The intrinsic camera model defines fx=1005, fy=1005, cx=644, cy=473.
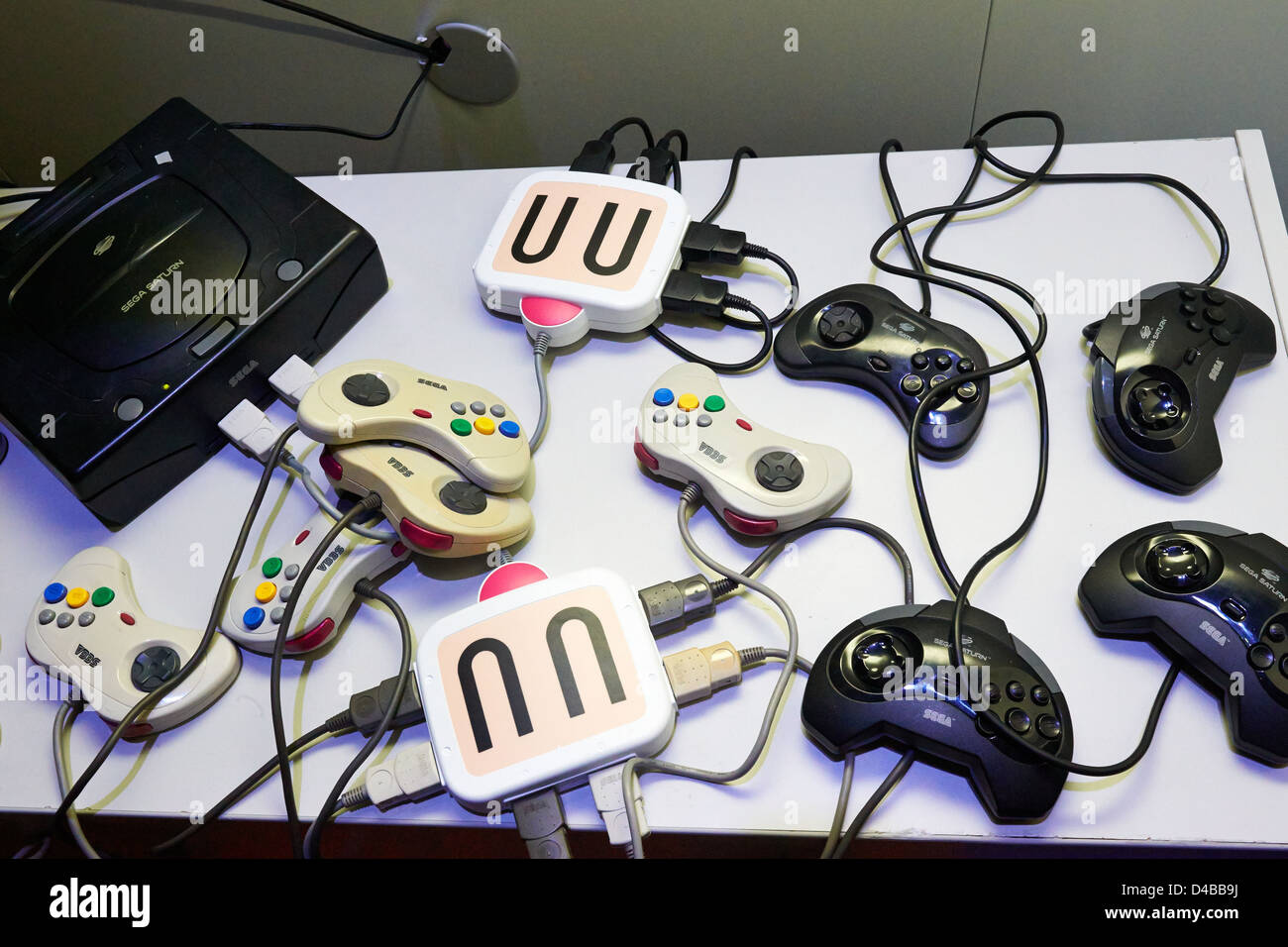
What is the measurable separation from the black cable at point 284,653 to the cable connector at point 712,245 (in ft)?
1.07

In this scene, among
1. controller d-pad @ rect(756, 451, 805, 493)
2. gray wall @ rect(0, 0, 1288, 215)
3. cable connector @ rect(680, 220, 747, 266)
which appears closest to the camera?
controller d-pad @ rect(756, 451, 805, 493)

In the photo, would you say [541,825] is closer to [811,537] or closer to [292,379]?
[811,537]

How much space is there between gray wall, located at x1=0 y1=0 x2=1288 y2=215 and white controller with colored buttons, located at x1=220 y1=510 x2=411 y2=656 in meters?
0.58

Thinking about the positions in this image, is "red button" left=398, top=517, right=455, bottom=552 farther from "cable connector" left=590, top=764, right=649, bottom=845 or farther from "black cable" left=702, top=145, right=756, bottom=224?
"black cable" left=702, top=145, right=756, bottom=224

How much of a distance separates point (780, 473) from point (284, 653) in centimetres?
37

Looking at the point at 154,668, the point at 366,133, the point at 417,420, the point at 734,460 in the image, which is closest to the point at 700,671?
the point at 734,460

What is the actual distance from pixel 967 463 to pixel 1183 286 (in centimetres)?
22

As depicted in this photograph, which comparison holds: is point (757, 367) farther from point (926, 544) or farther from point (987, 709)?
point (987, 709)

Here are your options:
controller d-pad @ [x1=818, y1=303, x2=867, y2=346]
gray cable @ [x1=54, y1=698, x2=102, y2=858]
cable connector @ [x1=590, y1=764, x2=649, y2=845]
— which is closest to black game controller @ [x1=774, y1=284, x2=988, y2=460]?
controller d-pad @ [x1=818, y1=303, x2=867, y2=346]

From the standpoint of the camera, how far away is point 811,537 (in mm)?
713

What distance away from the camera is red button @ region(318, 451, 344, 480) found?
0.70m

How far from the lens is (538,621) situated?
660 mm

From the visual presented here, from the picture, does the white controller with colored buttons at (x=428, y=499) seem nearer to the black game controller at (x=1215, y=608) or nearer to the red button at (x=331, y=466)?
the red button at (x=331, y=466)

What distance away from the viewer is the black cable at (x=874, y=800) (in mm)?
603
